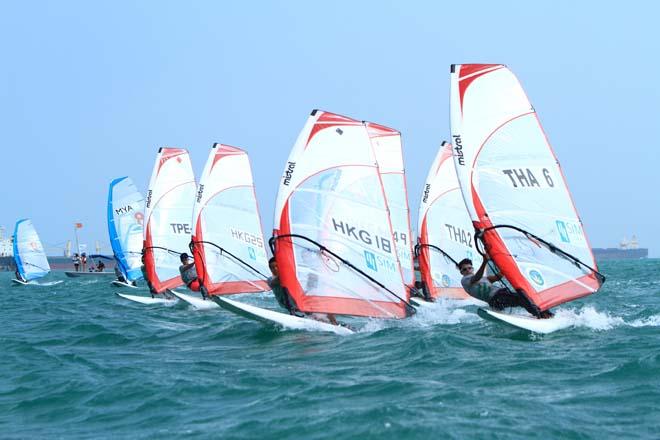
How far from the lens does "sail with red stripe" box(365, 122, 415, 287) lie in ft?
74.9

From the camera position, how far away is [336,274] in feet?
49.2

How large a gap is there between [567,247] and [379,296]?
3.42 metres

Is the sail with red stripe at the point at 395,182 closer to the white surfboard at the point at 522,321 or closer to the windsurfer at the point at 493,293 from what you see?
the windsurfer at the point at 493,293

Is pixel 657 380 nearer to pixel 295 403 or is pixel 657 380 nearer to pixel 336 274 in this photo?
pixel 295 403

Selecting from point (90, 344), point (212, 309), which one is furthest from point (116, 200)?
point (90, 344)

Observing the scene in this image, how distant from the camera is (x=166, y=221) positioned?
2648cm

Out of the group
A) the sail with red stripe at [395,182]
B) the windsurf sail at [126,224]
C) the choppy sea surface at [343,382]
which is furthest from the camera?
the windsurf sail at [126,224]

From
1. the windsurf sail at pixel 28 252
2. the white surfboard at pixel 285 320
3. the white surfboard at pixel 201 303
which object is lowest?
the windsurf sail at pixel 28 252

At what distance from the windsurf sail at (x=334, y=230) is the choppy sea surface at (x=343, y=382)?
2.44 ft

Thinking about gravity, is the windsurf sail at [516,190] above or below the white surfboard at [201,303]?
above

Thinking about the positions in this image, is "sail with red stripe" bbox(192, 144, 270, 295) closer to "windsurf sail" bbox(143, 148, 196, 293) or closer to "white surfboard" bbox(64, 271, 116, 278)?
"windsurf sail" bbox(143, 148, 196, 293)

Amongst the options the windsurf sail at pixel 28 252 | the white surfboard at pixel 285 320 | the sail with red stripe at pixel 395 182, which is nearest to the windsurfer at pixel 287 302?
the white surfboard at pixel 285 320

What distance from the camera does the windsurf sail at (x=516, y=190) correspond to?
565 inches

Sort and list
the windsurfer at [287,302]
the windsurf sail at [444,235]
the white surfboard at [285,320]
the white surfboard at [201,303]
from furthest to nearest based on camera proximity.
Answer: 1. the windsurf sail at [444,235]
2. the white surfboard at [201,303]
3. the windsurfer at [287,302]
4. the white surfboard at [285,320]
